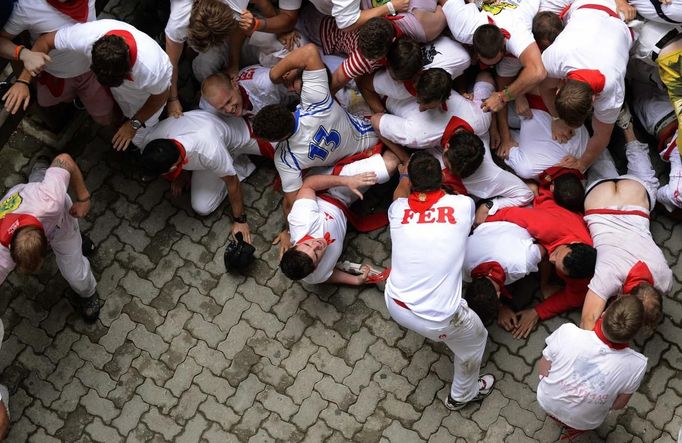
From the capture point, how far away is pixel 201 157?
550cm

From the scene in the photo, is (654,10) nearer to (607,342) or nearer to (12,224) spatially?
(607,342)

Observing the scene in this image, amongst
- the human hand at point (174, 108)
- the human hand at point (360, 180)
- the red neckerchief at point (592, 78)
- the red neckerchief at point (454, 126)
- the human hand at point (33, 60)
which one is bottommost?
the human hand at point (360, 180)

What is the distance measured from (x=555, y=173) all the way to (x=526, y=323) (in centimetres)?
105

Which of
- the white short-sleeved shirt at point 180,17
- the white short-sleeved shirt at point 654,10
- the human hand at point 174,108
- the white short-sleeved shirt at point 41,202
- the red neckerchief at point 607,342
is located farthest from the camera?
the human hand at point 174,108

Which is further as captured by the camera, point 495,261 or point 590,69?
point 495,261

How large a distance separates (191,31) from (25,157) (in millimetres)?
1808

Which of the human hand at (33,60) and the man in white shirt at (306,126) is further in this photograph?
the man in white shirt at (306,126)

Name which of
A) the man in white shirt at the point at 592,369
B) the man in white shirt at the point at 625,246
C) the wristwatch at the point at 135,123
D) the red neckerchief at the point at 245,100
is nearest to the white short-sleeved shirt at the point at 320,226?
the red neckerchief at the point at 245,100

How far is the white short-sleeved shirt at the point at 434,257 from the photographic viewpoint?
487 centimetres

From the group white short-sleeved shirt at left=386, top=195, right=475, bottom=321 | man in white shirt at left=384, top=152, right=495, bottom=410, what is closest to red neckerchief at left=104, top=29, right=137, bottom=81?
man in white shirt at left=384, top=152, right=495, bottom=410

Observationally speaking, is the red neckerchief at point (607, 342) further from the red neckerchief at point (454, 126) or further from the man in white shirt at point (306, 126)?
the man in white shirt at point (306, 126)

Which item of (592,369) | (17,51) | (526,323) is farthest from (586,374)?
(17,51)

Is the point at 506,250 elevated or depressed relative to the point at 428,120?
depressed

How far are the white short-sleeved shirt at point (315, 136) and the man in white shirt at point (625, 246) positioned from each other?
5.62 ft
